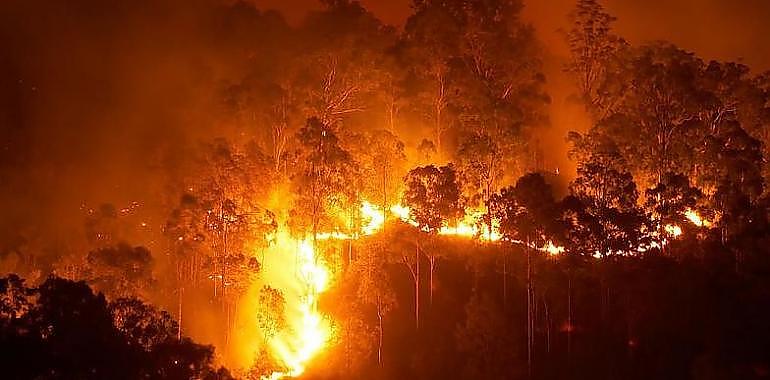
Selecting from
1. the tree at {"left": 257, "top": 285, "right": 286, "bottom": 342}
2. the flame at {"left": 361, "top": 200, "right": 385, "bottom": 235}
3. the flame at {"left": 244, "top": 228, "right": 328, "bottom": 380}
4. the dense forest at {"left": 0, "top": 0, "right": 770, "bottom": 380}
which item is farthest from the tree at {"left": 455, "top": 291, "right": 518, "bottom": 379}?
the tree at {"left": 257, "top": 285, "right": 286, "bottom": 342}

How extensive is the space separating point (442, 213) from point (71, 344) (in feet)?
47.3

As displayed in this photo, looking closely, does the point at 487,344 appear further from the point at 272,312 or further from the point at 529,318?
the point at 272,312

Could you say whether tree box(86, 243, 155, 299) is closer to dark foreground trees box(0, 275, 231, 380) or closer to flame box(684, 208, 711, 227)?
dark foreground trees box(0, 275, 231, 380)

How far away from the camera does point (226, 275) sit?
1298 inches

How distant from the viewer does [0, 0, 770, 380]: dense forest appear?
1053 inches

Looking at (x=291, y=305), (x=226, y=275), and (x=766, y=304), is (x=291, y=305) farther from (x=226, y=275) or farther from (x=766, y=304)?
(x=766, y=304)

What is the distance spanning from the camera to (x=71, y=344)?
53.8ft

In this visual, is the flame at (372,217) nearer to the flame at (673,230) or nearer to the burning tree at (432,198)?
the burning tree at (432,198)

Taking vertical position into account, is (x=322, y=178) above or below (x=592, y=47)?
below

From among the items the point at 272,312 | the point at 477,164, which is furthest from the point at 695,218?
the point at 272,312

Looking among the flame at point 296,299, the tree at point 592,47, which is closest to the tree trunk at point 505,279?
the flame at point 296,299

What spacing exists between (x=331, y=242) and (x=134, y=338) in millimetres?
15013

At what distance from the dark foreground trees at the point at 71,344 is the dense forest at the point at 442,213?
843mm

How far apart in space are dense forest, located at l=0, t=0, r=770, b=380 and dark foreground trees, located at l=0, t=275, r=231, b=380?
843 millimetres
